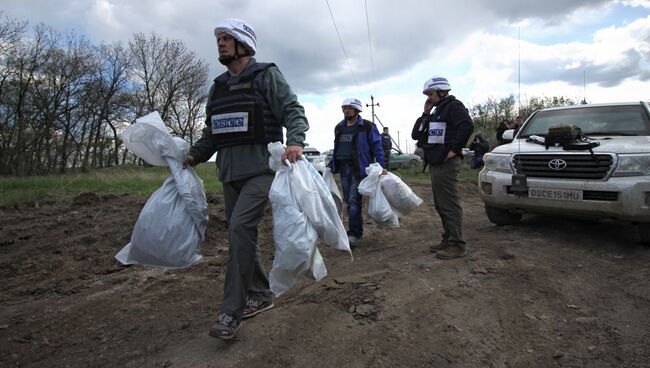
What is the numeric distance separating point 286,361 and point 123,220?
4970mm

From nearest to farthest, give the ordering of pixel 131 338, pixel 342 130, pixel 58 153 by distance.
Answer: pixel 131 338 < pixel 342 130 < pixel 58 153

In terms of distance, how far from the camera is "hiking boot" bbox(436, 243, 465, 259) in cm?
418

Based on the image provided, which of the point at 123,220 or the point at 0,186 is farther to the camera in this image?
the point at 0,186

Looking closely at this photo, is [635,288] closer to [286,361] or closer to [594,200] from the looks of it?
[594,200]

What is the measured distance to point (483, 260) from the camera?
13.4 feet

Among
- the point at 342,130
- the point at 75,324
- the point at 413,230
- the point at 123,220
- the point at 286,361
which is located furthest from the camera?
the point at 123,220

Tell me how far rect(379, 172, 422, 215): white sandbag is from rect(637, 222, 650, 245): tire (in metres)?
2.26

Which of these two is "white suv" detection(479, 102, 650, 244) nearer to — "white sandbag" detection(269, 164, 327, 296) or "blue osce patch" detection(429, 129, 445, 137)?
"blue osce patch" detection(429, 129, 445, 137)

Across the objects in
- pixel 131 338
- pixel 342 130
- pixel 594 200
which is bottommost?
pixel 131 338

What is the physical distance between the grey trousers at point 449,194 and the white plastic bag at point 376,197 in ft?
2.86

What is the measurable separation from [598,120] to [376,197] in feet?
9.52

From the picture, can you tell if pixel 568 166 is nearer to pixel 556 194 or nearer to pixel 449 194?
pixel 556 194

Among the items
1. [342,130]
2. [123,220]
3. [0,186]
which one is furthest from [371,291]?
[0,186]

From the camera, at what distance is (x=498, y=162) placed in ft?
17.2
